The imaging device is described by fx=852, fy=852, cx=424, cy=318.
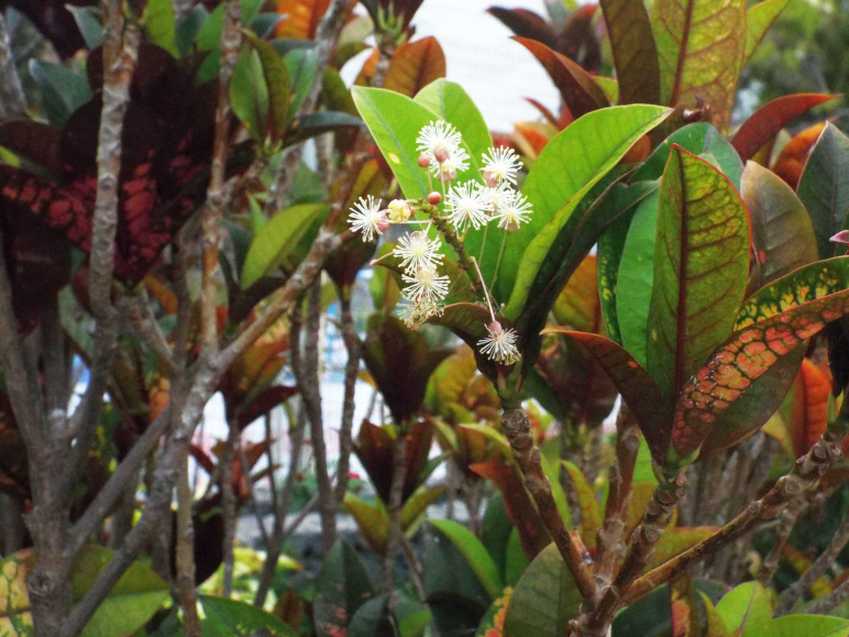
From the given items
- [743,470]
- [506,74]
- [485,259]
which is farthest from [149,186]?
[506,74]

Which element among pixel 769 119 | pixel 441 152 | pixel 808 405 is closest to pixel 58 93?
pixel 441 152

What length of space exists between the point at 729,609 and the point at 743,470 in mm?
484

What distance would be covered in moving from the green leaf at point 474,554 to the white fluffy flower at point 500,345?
0.49m

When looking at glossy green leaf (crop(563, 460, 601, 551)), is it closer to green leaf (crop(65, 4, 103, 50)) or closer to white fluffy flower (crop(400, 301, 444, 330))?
white fluffy flower (crop(400, 301, 444, 330))

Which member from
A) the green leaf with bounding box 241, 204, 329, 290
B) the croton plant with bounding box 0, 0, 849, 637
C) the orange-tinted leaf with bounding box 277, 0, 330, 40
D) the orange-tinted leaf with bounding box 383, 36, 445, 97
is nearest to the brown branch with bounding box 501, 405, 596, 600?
the croton plant with bounding box 0, 0, 849, 637

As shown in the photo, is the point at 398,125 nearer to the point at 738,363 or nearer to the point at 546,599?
the point at 738,363

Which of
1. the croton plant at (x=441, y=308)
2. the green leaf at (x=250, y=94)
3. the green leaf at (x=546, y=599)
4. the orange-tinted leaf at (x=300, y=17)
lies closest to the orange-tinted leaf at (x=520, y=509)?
the croton plant at (x=441, y=308)

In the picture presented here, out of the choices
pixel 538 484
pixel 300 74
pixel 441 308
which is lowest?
pixel 538 484

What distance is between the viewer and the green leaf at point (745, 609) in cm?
77

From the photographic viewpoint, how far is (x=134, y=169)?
993 mm

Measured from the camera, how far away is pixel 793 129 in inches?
385

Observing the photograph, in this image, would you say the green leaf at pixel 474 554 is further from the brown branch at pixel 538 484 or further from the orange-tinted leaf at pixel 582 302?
the brown branch at pixel 538 484

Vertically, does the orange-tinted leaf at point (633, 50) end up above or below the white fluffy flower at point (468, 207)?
above

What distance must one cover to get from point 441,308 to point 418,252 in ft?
0.13
